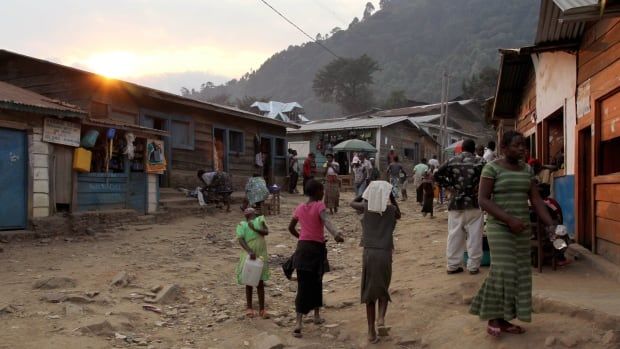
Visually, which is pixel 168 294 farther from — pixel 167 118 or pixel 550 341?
pixel 167 118

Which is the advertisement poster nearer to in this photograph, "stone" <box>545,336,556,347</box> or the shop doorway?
the shop doorway

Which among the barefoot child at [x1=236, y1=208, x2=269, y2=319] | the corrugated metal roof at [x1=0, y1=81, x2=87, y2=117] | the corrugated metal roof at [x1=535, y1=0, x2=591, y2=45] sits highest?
the corrugated metal roof at [x1=535, y1=0, x2=591, y2=45]

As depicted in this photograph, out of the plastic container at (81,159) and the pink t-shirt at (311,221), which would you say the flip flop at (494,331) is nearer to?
the pink t-shirt at (311,221)

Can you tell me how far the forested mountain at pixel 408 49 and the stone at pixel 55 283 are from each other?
2253 inches

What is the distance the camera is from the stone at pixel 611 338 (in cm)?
375

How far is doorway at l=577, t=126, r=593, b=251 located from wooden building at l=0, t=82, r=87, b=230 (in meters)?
8.99

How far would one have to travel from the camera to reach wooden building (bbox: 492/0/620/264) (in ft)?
18.5

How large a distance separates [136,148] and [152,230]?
2.47 metres

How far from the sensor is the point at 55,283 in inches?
263

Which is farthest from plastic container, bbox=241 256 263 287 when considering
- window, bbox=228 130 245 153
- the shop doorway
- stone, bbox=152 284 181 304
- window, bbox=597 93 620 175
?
window, bbox=228 130 245 153

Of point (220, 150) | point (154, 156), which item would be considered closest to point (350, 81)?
point (220, 150)

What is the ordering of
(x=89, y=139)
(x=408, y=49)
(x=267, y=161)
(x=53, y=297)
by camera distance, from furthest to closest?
(x=408, y=49) < (x=267, y=161) < (x=89, y=139) < (x=53, y=297)

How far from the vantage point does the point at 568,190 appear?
7.37 meters

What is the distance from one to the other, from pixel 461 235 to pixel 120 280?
4480 millimetres
